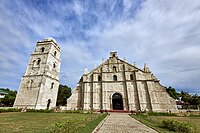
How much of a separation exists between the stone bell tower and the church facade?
6.15m

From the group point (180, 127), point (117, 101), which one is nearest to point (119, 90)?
point (117, 101)

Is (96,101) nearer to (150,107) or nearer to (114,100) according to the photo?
(114,100)

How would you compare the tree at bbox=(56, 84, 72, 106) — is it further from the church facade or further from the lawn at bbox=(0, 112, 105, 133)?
the lawn at bbox=(0, 112, 105, 133)

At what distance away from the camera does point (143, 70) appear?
97.9ft

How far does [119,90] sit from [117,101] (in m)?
3.35

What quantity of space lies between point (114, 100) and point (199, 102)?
37604 millimetres

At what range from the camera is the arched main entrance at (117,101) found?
28.8m

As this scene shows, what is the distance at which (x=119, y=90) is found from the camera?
93.5ft

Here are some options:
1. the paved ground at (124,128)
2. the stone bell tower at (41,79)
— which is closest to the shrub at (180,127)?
the paved ground at (124,128)

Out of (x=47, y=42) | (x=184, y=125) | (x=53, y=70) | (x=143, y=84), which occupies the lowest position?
(x=184, y=125)

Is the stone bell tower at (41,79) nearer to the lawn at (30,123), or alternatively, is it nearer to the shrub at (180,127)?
the lawn at (30,123)

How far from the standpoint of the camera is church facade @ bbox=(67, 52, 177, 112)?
2591cm

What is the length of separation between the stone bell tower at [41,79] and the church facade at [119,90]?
615cm

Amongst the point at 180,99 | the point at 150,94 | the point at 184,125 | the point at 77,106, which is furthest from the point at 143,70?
the point at 180,99
